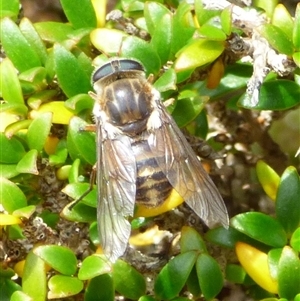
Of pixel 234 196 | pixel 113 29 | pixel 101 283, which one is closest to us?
pixel 101 283

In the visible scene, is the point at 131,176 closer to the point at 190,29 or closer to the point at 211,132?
the point at 190,29

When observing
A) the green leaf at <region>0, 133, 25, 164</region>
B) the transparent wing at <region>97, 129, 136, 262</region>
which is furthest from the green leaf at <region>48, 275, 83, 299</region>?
the green leaf at <region>0, 133, 25, 164</region>

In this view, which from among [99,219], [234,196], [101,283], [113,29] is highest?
[113,29]

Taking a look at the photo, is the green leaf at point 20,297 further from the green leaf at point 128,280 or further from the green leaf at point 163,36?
the green leaf at point 163,36

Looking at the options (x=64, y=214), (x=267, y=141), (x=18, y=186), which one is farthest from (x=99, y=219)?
(x=267, y=141)

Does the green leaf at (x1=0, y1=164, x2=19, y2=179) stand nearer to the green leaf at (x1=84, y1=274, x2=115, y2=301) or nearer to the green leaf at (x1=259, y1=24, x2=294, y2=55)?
the green leaf at (x1=84, y1=274, x2=115, y2=301)

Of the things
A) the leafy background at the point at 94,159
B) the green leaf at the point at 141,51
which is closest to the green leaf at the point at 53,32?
the leafy background at the point at 94,159
